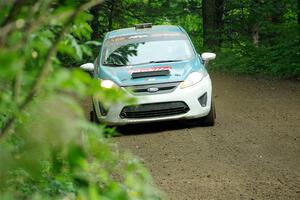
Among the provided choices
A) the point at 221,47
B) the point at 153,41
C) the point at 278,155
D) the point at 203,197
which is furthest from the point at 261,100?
the point at 221,47

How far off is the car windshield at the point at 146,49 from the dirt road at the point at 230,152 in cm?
124

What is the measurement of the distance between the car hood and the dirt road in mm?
924

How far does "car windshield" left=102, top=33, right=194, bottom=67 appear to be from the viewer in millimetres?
12102

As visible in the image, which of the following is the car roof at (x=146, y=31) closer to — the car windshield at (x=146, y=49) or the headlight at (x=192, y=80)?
the car windshield at (x=146, y=49)

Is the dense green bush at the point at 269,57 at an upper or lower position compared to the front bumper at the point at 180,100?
lower

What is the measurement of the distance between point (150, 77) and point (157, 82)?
0.62 ft

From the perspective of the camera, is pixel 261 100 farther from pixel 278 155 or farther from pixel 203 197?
pixel 203 197

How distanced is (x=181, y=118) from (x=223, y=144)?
163cm

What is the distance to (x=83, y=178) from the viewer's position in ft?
7.32

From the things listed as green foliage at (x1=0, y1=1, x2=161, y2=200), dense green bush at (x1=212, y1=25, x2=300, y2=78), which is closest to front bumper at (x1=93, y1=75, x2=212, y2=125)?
dense green bush at (x1=212, y1=25, x2=300, y2=78)

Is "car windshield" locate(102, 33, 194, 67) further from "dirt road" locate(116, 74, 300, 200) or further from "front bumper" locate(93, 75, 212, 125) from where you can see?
"dirt road" locate(116, 74, 300, 200)

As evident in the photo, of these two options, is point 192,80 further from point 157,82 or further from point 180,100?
point 157,82

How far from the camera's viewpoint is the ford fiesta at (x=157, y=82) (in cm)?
1136

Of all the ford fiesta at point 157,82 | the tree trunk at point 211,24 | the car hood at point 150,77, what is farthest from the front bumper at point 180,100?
the tree trunk at point 211,24
